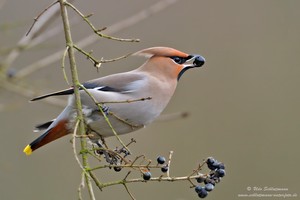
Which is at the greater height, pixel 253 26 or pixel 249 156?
pixel 253 26

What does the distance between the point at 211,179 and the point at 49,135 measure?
877 millimetres

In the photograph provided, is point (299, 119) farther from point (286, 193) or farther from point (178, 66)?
point (178, 66)

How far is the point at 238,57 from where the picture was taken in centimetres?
600

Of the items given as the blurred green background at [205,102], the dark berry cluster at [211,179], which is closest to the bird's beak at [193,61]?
the dark berry cluster at [211,179]

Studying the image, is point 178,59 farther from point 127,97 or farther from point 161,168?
point 161,168

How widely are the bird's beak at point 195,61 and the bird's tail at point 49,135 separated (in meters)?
0.67

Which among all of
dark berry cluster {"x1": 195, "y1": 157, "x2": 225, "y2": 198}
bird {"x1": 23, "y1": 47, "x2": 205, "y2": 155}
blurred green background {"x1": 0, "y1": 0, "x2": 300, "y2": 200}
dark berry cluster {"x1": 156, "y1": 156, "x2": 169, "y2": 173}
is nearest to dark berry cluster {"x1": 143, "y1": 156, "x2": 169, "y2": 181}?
dark berry cluster {"x1": 156, "y1": 156, "x2": 169, "y2": 173}

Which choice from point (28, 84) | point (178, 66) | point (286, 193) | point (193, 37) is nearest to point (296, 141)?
point (286, 193)

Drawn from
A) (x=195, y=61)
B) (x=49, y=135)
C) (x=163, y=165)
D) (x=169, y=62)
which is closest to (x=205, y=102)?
(x=169, y=62)

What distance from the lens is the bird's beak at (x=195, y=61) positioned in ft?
10.4

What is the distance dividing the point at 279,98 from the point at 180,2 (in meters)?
1.21

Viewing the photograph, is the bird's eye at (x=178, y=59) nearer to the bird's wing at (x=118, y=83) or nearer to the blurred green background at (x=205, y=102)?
the bird's wing at (x=118, y=83)

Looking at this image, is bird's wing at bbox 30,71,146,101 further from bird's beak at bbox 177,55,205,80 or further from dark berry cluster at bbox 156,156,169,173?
dark berry cluster at bbox 156,156,169,173

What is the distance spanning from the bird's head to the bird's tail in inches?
21.1
